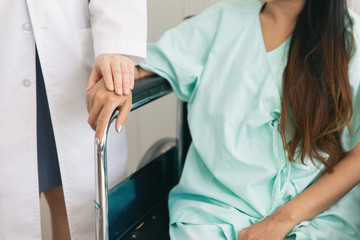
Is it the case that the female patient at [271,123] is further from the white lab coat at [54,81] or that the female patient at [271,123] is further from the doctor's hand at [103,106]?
the white lab coat at [54,81]

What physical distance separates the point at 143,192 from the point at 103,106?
0.37 m

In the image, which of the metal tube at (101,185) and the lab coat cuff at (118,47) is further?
the lab coat cuff at (118,47)

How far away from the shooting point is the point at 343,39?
0.96m

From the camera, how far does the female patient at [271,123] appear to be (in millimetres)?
913

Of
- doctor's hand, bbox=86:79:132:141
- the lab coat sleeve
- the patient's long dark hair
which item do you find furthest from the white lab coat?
the patient's long dark hair

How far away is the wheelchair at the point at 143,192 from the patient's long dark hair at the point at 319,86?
0.32 meters

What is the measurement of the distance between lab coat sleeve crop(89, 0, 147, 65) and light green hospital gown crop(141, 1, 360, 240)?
154mm

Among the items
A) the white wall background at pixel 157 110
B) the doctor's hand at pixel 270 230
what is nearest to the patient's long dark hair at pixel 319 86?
the doctor's hand at pixel 270 230

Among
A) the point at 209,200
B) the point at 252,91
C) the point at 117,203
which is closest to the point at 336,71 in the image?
the point at 252,91

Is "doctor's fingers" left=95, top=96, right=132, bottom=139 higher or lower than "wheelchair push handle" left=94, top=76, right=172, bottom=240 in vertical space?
higher

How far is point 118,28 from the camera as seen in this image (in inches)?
36.9

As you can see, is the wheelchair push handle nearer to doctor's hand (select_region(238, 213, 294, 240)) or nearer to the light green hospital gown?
the light green hospital gown

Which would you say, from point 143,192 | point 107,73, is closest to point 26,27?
point 107,73

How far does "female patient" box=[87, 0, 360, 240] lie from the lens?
35.9 inches
